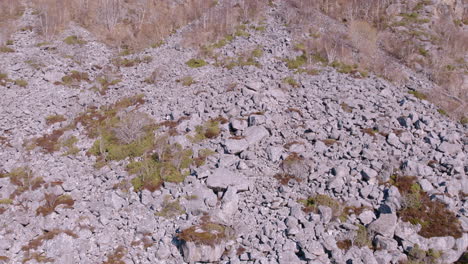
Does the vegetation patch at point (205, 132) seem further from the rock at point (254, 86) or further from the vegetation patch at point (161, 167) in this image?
the rock at point (254, 86)

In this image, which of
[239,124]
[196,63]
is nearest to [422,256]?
[239,124]

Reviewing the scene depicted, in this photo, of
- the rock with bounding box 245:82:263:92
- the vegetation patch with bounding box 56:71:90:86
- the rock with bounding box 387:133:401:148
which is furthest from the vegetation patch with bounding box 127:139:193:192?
the vegetation patch with bounding box 56:71:90:86

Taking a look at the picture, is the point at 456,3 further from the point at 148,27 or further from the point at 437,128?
the point at 148,27

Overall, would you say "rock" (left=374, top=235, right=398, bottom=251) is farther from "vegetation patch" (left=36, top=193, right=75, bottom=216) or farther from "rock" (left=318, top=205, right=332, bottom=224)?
"vegetation patch" (left=36, top=193, right=75, bottom=216)

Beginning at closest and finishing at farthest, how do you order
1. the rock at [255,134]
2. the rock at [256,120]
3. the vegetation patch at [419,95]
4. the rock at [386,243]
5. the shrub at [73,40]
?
the rock at [386,243]
the rock at [255,134]
the rock at [256,120]
the vegetation patch at [419,95]
the shrub at [73,40]

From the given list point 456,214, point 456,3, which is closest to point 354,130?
point 456,214

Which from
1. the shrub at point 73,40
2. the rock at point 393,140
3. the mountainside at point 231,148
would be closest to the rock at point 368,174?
the mountainside at point 231,148
